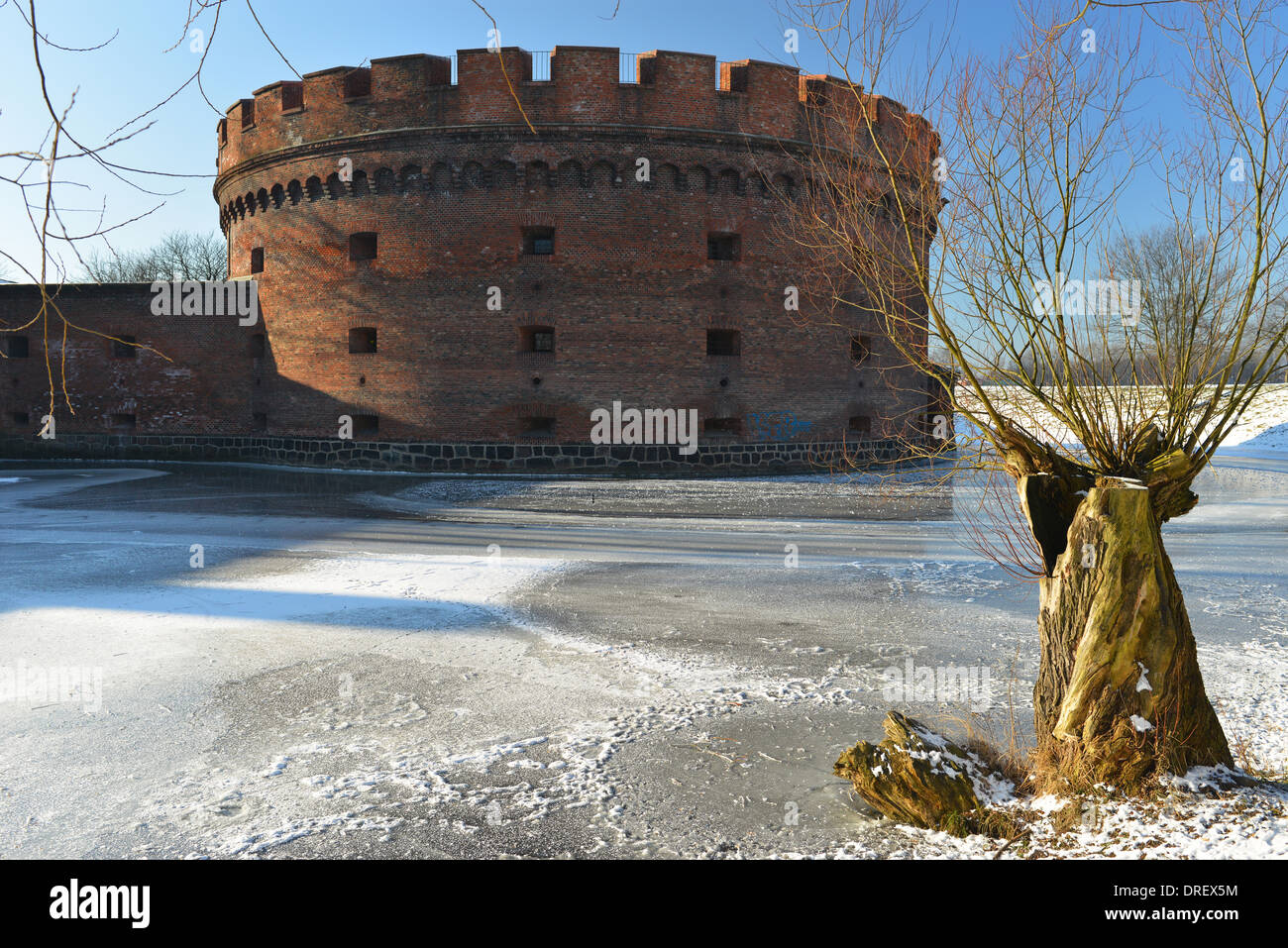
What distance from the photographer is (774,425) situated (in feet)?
57.2

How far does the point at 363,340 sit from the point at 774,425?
9034 millimetres

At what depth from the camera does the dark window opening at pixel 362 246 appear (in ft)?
57.8

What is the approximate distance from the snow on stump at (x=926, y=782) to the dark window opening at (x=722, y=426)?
13.9 meters

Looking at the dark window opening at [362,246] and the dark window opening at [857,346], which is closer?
the dark window opening at [362,246]

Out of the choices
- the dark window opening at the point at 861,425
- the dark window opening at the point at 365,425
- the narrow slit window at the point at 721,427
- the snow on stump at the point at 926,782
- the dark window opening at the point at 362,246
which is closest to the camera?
the snow on stump at the point at 926,782

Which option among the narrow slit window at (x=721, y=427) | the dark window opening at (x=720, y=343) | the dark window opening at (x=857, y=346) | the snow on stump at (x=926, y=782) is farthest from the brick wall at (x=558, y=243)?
the snow on stump at (x=926, y=782)

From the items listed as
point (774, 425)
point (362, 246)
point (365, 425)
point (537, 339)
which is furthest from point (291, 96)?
point (774, 425)

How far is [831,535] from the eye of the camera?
9773 mm

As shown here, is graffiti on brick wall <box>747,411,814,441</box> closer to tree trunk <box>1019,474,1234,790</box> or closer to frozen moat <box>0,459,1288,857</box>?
frozen moat <box>0,459,1288,857</box>

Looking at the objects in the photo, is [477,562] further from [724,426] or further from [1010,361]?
[724,426]

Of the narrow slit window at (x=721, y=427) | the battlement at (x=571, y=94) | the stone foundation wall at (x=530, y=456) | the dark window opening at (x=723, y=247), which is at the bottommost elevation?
the stone foundation wall at (x=530, y=456)

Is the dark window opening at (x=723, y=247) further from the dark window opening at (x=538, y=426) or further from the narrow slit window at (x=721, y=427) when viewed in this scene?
the dark window opening at (x=538, y=426)

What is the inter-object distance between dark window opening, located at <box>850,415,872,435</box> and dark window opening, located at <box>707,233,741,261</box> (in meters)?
4.50

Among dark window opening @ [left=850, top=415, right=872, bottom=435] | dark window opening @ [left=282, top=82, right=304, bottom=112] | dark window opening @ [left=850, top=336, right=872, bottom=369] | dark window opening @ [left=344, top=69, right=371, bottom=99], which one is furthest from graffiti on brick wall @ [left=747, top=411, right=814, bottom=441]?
dark window opening @ [left=282, top=82, right=304, bottom=112]
